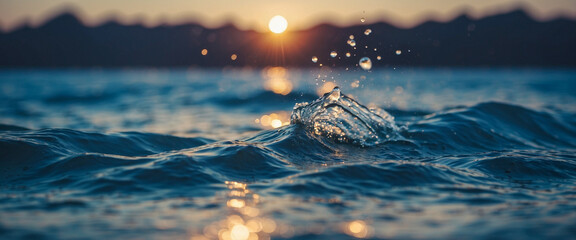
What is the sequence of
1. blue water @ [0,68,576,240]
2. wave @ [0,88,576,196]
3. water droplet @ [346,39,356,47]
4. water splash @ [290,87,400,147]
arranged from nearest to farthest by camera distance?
blue water @ [0,68,576,240] < wave @ [0,88,576,196] < water splash @ [290,87,400,147] < water droplet @ [346,39,356,47]

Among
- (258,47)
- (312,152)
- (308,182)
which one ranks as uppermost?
(258,47)

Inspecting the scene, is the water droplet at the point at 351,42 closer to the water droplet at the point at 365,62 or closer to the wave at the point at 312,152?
the water droplet at the point at 365,62

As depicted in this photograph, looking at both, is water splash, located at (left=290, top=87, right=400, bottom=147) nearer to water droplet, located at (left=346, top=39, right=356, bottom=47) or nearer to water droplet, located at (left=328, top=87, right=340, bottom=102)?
water droplet, located at (left=328, top=87, right=340, bottom=102)

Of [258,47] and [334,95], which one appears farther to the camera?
[258,47]

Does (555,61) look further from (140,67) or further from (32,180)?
(32,180)

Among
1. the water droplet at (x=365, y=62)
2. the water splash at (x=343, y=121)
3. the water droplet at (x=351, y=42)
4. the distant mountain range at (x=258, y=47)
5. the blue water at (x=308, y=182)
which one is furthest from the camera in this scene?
the distant mountain range at (x=258, y=47)

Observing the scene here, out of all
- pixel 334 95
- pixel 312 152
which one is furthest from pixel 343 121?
pixel 312 152

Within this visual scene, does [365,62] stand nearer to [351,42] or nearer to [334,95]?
[351,42]

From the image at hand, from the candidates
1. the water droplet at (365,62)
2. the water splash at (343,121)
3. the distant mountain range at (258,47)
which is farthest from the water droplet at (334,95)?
the distant mountain range at (258,47)

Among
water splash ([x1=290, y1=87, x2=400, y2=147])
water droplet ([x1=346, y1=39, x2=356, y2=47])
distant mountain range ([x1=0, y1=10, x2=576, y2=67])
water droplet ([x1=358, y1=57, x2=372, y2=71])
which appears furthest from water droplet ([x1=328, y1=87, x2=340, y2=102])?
distant mountain range ([x1=0, y1=10, x2=576, y2=67])
